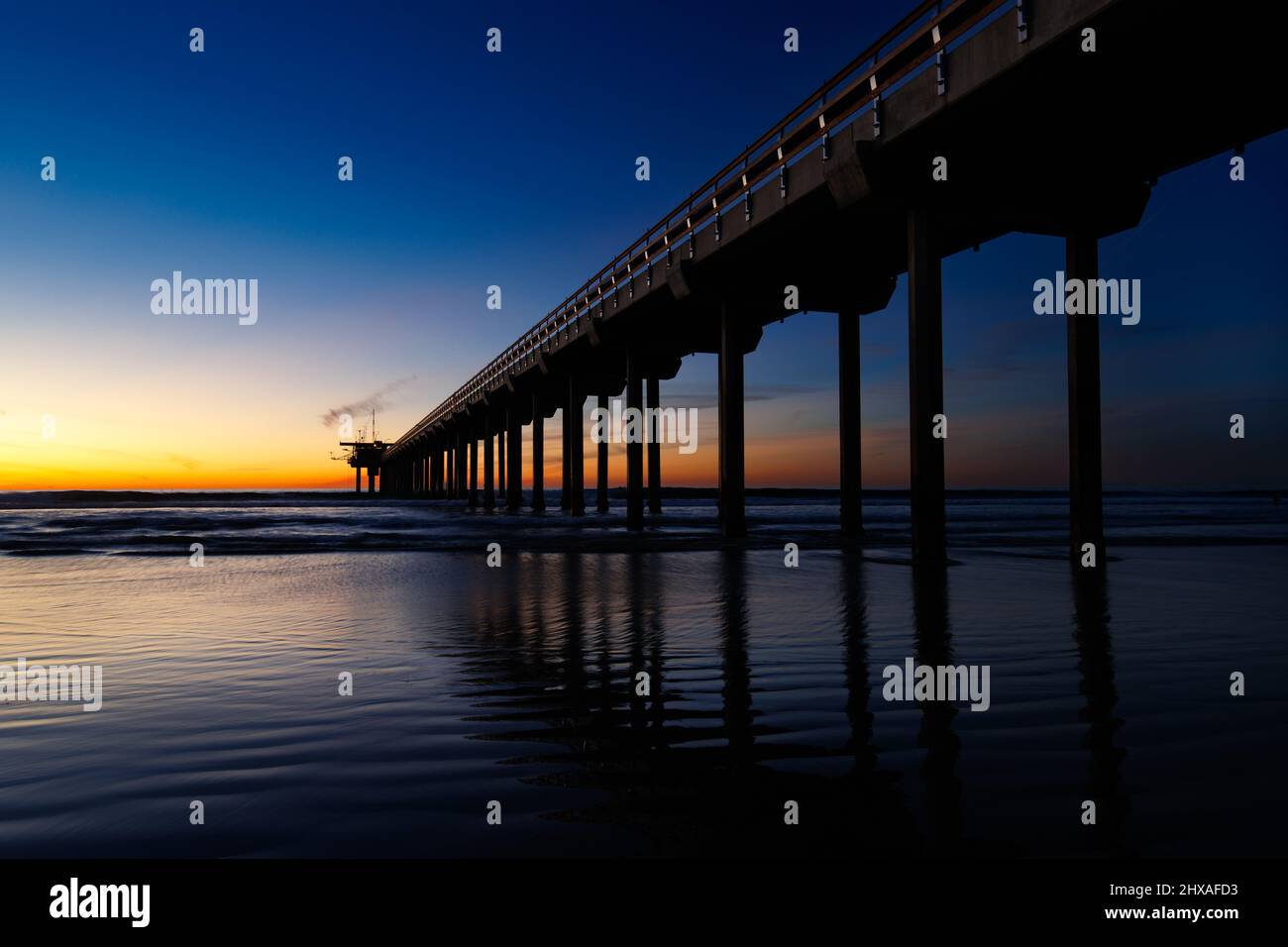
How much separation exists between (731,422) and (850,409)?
3284 millimetres

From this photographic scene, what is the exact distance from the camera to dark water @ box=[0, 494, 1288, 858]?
117 inches

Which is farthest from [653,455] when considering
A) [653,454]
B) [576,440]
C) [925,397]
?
[925,397]

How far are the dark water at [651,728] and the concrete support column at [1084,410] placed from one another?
582 centimetres

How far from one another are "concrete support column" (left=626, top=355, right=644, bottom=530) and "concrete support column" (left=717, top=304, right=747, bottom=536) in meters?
6.06

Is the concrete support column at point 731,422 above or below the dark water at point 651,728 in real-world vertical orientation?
above

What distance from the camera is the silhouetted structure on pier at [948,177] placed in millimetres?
11422

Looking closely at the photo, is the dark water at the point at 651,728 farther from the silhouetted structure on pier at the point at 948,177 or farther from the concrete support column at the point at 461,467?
the concrete support column at the point at 461,467

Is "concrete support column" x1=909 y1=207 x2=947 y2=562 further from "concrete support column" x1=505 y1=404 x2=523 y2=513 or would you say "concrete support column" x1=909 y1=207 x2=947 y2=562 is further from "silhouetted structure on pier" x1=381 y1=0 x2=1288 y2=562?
"concrete support column" x1=505 y1=404 x2=523 y2=513

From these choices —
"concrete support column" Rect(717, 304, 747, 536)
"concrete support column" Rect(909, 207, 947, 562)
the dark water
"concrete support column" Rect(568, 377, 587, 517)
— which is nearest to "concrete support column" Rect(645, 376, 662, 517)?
"concrete support column" Rect(568, 377, 587, 517)

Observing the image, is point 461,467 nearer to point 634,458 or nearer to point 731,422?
point 634,458

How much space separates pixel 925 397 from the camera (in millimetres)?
15172

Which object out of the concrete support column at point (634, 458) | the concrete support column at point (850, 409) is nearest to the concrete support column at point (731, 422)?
the concrete support column at point (850, 409)
